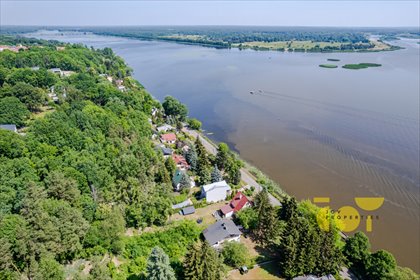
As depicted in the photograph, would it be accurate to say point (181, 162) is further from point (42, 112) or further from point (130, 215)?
point (42, 112)

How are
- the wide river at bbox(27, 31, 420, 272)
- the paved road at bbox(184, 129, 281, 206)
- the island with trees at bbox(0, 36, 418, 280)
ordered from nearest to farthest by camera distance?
1. the island with trees at bbox(0, 36, 418, 280)
2. the paved road at bbox(184, 129, 281, 206)
3. the wide river at bbox(27, 31, 420, 272)

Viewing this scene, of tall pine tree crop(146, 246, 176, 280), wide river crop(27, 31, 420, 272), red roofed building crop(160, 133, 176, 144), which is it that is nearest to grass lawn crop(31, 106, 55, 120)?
red roofed building crop(160, 133, 176, 144)

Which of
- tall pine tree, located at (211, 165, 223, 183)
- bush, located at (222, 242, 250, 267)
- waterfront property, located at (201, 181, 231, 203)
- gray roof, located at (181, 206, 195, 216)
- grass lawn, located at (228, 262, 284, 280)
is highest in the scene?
tall pine tree, located at (211, 165, 223, 183)

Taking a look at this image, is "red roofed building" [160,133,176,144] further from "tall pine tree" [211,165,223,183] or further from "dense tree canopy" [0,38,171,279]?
"tall pine tree" [211,165,223,183]

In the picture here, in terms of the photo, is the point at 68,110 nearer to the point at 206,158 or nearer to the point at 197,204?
the point at 206,158

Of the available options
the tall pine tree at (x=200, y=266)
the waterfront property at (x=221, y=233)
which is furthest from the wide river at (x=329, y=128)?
the tall pine tree at (x=200, y=266)

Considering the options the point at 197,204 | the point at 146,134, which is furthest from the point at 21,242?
the point at 146,134

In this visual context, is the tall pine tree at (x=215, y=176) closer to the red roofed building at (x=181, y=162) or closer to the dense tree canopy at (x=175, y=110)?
the red roofed building at (x=181, y=162)
